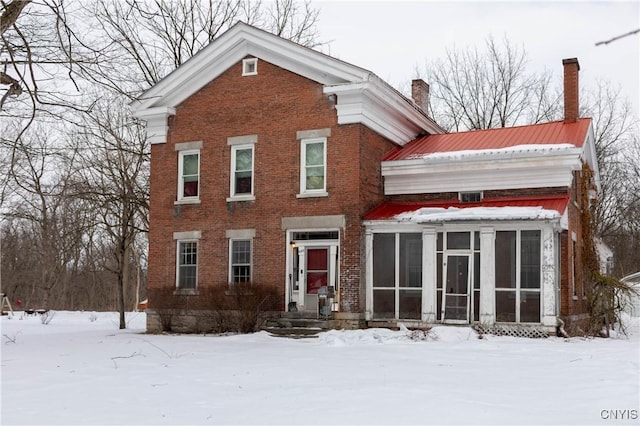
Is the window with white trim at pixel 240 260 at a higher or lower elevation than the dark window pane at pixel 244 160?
lower

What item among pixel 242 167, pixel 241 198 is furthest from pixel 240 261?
pixel 242 167

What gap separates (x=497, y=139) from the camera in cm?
2295

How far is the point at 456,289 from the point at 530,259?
213 centimetres

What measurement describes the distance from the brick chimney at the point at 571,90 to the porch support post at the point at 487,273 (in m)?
6.28

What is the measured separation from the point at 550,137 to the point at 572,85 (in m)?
2.97

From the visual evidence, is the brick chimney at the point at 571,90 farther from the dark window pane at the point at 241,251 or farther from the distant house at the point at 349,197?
the dark window pane at the point at 241,251

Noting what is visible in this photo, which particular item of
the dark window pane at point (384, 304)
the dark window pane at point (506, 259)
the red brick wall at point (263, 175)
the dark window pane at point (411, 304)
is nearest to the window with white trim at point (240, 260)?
the red brick wall at point (263, 175)

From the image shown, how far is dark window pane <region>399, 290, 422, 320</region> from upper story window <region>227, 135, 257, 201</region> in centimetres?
562

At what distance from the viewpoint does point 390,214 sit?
20750 mm

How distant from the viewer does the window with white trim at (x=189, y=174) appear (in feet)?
76.2

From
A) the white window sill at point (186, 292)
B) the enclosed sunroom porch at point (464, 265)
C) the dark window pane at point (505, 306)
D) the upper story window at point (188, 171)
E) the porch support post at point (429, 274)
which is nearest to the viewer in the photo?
the enclosed sunroom porch at point (464, 265)

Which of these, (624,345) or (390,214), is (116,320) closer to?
(390,214)

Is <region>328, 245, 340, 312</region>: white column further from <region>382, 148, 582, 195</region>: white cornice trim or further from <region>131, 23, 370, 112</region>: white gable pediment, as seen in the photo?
<region>131, 23, 370, 112</region>: white gable pediment

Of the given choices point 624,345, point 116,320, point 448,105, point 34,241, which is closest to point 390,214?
point 624,345
